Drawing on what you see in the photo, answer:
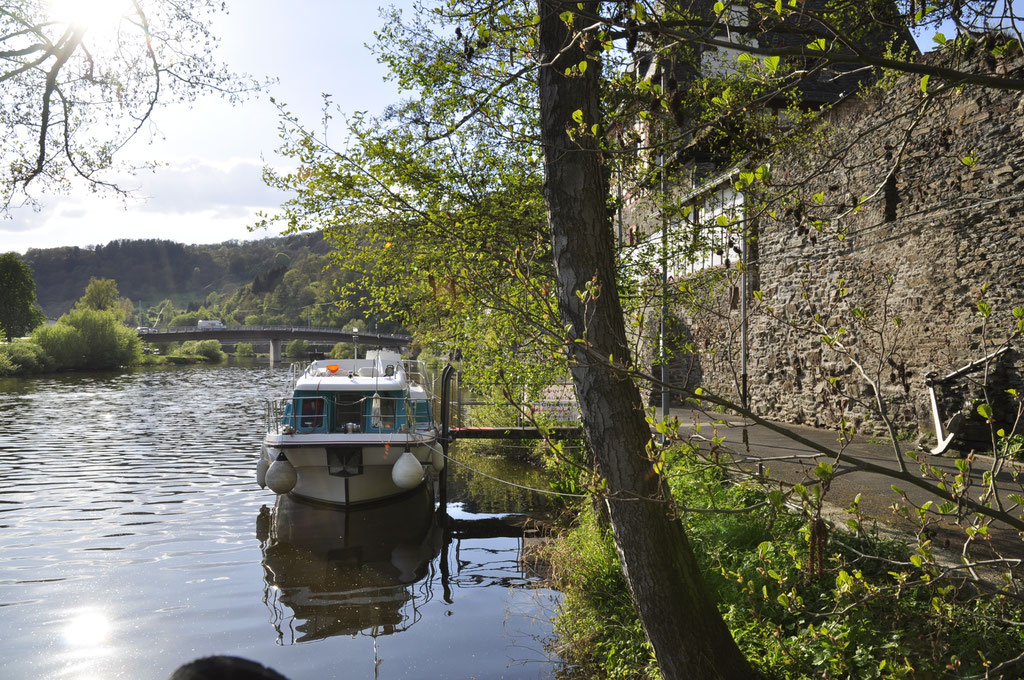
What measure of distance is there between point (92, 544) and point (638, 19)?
12051mm

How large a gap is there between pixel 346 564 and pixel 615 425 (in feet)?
24.6

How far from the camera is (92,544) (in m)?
11.9

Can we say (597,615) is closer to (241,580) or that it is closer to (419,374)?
(241,580)

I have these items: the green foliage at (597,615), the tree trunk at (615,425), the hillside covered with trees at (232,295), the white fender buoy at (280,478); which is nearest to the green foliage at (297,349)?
the hillside covered with trees at (232,295)

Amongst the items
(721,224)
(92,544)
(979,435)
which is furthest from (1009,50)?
(92,544)

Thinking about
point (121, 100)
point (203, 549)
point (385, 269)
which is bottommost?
point (203, 549)

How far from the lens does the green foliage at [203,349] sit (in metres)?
79.5

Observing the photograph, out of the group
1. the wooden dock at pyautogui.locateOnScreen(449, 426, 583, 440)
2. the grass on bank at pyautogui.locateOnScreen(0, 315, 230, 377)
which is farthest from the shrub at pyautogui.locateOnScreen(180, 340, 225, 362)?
the wooden dock at pyautogui.locateOnScreen(449, 426, 583, 440)

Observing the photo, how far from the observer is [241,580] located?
10.3 m

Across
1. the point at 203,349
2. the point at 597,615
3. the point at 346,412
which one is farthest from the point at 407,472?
the point at 203,349

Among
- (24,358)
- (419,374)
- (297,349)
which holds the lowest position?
(419,374)

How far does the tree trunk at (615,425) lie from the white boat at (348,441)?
8.34m

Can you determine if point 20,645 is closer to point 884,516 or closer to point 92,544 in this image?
point 92,544

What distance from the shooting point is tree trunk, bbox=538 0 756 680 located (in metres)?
4.72
